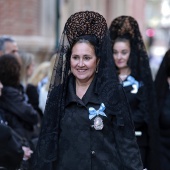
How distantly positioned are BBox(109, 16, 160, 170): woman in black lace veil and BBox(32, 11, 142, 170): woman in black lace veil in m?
1.69

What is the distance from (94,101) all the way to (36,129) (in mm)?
2680

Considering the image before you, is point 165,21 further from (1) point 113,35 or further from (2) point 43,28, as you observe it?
(1) point 113,35

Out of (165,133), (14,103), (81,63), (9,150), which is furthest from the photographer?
(165,133)

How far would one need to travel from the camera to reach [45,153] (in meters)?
4.88

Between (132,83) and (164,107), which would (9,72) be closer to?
(132,83)

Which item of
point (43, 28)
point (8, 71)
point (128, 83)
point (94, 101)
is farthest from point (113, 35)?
point (43, 28)

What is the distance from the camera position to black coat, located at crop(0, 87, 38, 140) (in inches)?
258

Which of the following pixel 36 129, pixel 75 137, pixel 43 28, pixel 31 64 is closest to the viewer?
pixel 75 137

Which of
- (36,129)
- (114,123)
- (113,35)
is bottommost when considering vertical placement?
(36,129)

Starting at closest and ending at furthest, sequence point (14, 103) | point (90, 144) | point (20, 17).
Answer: point (90, 144)
point (14, 103)
point (20, 17)

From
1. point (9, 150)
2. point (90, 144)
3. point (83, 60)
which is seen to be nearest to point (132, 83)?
point (9, 150)

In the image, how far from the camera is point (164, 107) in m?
7.06

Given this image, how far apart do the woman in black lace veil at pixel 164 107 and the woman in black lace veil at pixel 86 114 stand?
209cm

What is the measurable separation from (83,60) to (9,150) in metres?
1.34
